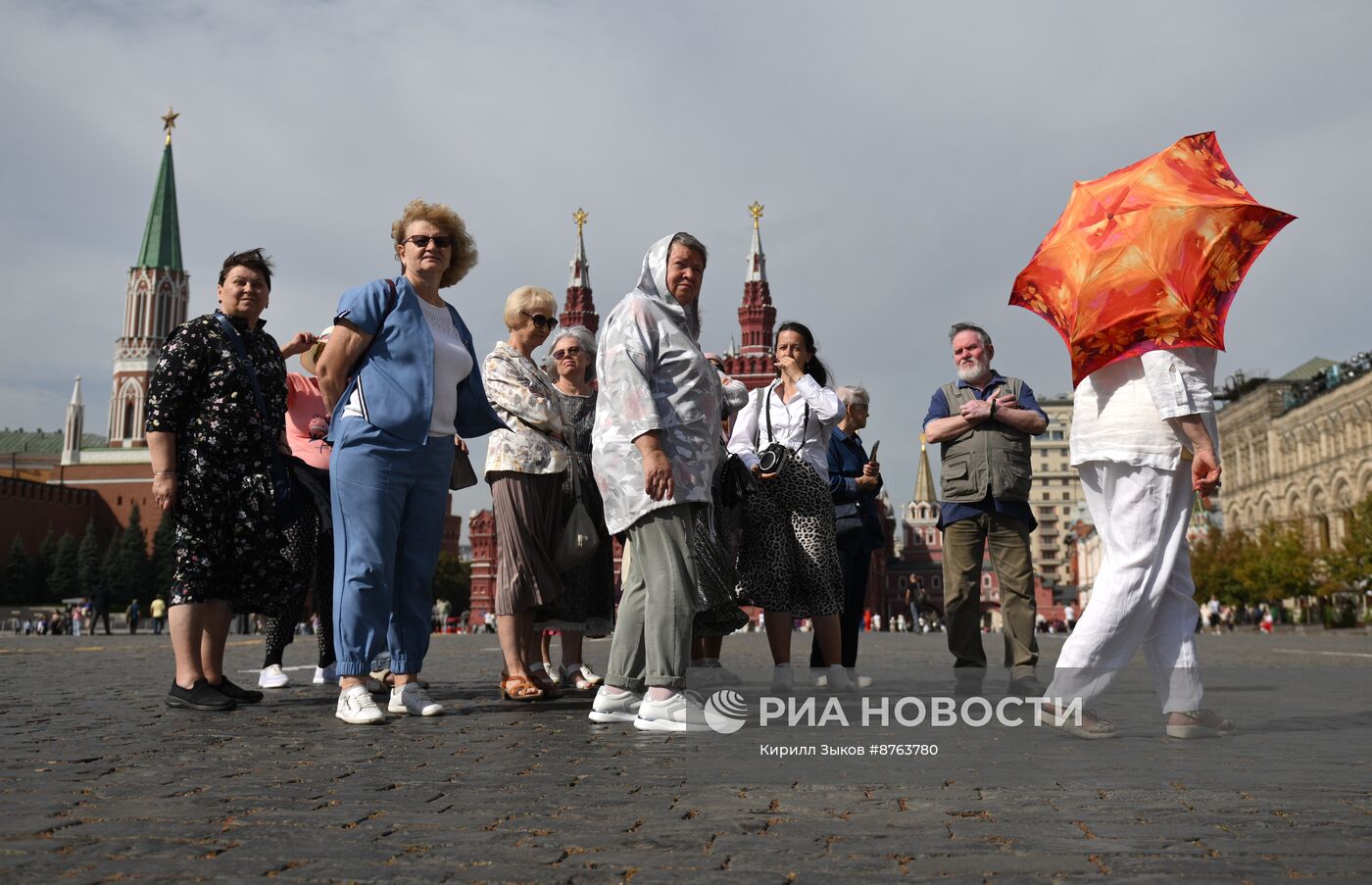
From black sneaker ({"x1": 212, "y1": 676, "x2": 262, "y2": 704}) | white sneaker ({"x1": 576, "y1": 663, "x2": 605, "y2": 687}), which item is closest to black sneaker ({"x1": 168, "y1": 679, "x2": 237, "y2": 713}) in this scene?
black sneaker ({"x1": 212, "y1": 676, "x2": 262, "y2": 704})

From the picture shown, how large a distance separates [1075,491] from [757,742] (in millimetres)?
144171

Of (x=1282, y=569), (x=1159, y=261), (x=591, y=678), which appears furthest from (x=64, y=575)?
(x=1159, y=261)

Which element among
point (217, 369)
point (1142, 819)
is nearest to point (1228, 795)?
point (1142, 819)

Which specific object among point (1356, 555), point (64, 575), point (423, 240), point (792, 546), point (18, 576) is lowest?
point (792, 546)

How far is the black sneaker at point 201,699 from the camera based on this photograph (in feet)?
15.1

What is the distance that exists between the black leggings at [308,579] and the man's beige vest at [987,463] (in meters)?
3.13

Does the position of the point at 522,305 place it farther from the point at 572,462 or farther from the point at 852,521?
the point at 852,521

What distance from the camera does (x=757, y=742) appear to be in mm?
3576

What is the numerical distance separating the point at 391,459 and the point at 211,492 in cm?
95

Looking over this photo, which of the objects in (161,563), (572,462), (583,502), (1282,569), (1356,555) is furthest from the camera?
(161,563)

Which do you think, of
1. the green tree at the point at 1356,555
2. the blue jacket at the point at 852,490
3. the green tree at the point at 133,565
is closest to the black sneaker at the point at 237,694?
the blue jacket at the point at 852,490

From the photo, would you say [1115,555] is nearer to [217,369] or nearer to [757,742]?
[757,742]

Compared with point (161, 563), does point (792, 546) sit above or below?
below

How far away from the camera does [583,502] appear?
5.48 m
